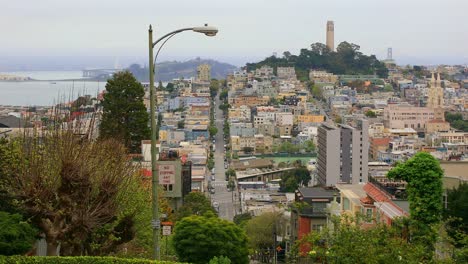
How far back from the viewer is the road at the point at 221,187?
59.7 m

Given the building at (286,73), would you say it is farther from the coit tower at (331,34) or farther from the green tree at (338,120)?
the coit tower at (331,34)

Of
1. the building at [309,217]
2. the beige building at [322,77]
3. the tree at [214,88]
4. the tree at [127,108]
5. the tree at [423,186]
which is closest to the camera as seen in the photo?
the tree at [423,186]

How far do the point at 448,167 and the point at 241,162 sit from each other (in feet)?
222

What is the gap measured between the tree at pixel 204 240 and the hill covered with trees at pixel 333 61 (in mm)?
126543

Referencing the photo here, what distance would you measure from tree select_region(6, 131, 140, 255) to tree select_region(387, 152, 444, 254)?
372cm

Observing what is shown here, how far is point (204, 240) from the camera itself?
12422 mm

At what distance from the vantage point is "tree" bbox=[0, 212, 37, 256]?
859 cm

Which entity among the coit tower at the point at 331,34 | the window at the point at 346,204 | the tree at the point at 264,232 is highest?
the coit tower at the point at 331,34

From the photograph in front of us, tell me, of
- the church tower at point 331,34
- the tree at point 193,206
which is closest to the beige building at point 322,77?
the church tower at point 331,34

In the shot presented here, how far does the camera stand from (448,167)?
1820 cm

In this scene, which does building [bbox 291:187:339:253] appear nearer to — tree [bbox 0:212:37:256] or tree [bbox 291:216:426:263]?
tree [bbox 291:216:426:263]

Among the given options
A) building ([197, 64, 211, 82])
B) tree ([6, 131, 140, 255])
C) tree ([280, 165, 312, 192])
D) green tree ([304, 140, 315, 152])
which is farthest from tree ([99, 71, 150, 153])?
building ([197, 64, 211, 82])

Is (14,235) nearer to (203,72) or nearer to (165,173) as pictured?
(165,173)

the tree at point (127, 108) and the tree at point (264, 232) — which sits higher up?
the tree at point (127, 108)
